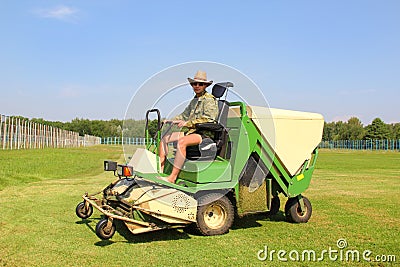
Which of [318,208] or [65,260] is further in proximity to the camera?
[318,208]

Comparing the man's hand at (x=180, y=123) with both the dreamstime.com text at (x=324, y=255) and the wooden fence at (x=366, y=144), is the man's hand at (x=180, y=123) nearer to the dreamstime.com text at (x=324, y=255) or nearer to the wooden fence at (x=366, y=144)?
the dreamstime.com text at (x=324, y=255)

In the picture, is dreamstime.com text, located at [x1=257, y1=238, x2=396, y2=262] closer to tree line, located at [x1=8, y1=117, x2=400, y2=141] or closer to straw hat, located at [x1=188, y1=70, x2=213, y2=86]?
straw hat, located at [x1=188, y1=70, x2=213, y2=86]

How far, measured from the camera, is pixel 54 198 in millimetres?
10289

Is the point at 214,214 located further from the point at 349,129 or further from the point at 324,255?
the point at 349,129

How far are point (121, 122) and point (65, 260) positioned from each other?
2.64 metres

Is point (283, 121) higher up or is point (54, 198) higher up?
point (283, 121)

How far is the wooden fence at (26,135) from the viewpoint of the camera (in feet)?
98.5

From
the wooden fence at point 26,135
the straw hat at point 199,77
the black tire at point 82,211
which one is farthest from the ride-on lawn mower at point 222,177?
the wooden fence at point 26,135

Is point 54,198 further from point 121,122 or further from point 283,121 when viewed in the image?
point 283,121

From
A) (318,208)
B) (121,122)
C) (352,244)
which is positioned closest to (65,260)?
(121,122)

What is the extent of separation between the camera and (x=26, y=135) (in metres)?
35.8

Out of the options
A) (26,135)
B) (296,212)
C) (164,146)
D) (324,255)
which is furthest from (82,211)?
(26,135)

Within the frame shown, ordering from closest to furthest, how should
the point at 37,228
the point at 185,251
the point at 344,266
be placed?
1. the point at 344,266
2. the point at 185,251
3. the point at 37,228

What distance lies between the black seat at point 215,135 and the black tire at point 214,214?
2.26 feet
